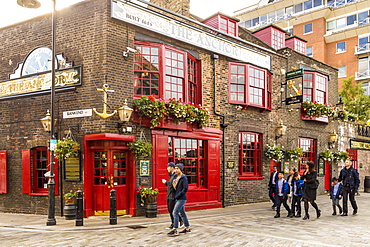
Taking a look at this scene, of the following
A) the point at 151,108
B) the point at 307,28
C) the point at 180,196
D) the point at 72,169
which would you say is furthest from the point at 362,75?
the point at 180,196

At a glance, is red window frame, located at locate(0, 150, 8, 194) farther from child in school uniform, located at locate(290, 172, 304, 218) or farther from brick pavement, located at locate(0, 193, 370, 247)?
child in school uniform, located at locate(290, 172, 304, 218)

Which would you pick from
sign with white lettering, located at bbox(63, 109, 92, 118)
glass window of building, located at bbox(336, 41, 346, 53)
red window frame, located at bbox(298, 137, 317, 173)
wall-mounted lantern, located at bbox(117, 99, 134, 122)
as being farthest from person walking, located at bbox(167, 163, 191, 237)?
glass window of building, located at bbox(336, 41, 346, 53)

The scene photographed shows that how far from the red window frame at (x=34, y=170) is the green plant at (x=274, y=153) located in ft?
31.3

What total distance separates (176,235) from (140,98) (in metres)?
4.97

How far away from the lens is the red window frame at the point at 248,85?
610 inches

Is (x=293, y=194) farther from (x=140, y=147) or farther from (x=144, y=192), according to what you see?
(x=140, y=147)

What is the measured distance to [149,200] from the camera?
445 inches

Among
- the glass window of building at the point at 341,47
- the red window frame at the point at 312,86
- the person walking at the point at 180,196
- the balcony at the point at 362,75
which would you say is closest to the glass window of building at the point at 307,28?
the glass window of building at the point at 341,47

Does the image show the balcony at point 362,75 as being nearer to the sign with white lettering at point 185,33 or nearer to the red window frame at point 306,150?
the red window frame at point 306,150

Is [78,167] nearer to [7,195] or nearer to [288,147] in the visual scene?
[7,195]

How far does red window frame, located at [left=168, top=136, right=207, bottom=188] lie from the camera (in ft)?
42.5

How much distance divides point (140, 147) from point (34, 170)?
13.9ft

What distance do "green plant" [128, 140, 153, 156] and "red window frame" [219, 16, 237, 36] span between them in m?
7.39

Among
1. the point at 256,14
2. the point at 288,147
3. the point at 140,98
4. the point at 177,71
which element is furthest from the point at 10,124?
the point at 256,14
